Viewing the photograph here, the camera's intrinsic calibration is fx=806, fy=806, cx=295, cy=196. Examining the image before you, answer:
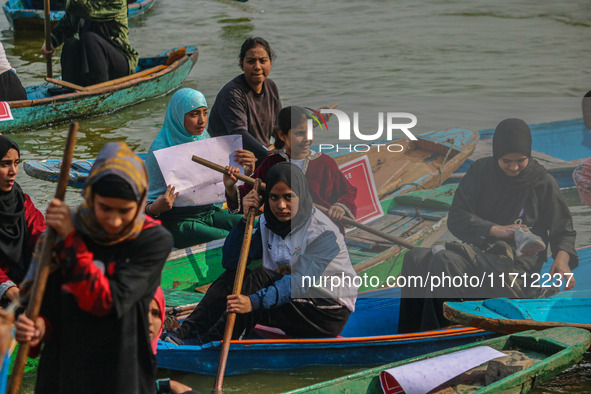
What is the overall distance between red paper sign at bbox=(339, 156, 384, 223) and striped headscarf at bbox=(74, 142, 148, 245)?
9.14 ft

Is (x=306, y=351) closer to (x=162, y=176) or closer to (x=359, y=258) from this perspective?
(x=359, y=258)

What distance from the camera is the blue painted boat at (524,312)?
4109 mm

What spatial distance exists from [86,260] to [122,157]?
12.1 inches

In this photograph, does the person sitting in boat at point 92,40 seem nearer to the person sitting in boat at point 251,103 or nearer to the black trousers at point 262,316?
the person sitting in boat at point 251,103

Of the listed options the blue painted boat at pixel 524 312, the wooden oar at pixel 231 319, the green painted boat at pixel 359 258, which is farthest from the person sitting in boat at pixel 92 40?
the blue painted boat at pixel 524 312

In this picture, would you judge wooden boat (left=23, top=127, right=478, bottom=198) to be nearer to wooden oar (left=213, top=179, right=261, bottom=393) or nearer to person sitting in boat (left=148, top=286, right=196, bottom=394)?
wooden oar (left=213, top=179, right=261, bottom=393)

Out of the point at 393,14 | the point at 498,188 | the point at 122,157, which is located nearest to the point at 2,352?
the point at 122,157

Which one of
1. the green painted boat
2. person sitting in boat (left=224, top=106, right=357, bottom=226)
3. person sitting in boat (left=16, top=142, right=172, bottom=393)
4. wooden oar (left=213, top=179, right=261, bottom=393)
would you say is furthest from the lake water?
person sitting in boat (left=16, top=142, right=172, bottom=393)

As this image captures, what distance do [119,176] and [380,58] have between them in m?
11.2

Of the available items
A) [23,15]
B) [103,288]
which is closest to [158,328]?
[103,288]

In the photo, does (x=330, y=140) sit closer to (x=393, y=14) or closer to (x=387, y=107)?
(x=387, y=107)

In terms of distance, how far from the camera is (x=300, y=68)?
12.5 meters

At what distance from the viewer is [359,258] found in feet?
17.5

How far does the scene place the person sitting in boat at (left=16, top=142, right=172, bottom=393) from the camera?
226 cm
